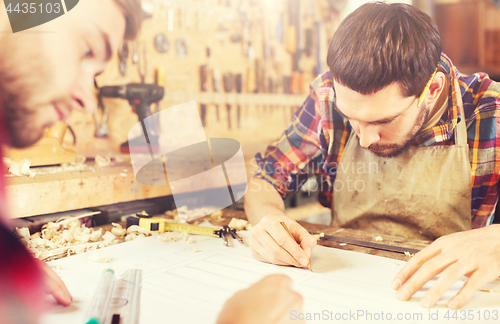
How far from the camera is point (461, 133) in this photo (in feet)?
3.34

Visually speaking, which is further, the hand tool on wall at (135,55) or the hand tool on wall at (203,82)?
the hand tool on wall at (203,82)

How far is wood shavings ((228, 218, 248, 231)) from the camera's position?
104cm

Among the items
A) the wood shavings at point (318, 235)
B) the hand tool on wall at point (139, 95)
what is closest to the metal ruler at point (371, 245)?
the wood shavings at point (318, 235)

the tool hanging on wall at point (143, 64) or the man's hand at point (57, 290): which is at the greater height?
the tool hanging on wall at point (143, 64)

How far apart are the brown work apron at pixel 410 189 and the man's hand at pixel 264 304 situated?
769 mm

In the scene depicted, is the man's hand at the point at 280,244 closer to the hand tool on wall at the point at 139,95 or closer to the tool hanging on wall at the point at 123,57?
the hand tool on wall at the point at 139,95

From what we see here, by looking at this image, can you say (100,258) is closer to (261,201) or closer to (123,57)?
(261,201)

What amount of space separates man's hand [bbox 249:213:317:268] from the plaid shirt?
1.23 ft

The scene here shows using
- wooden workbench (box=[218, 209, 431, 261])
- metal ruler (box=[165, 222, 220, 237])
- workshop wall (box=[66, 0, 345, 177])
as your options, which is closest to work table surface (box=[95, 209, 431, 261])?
wooden workbench (box=[218, 209, 431, 261])

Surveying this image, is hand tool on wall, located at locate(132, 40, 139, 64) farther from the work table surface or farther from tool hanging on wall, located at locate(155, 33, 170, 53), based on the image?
the work table surface

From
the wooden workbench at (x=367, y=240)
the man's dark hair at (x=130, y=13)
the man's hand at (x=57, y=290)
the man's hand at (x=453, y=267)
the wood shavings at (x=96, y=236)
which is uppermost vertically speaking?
the man's dark hair at (x=130, y=13)

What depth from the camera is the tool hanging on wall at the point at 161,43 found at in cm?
175

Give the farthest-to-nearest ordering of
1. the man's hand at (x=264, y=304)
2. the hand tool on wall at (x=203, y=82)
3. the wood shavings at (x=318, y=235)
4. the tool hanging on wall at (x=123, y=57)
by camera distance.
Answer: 1. the hand tool on wall at (x=203, y=82)
2. the tool hanging on wall at (x=123, y=57)
3. the wood shavings at (x=318, y=235)
4. the man's hand at (x=264, y=304)

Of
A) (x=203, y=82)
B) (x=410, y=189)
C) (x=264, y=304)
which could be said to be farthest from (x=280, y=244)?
(x=203, y=82)
